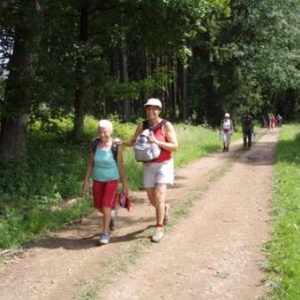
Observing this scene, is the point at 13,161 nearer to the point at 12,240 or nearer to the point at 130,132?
the point at 12,240

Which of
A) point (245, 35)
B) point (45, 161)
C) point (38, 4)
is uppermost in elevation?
point (245, 35)

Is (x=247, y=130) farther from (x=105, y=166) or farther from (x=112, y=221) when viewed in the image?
(x=105, y=166)

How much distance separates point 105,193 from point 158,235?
3.30 ft

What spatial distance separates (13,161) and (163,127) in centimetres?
472

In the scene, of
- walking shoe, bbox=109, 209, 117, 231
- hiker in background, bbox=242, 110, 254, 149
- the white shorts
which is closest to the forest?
walking shoe, bbox=109, 209, 117, 231

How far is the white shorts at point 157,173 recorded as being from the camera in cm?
770

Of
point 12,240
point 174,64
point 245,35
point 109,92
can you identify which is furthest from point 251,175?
point 174,64

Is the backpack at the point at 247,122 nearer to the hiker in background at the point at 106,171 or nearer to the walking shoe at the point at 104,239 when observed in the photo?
the hiker in background at the point at 106,171

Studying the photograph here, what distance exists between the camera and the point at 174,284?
5992 millimetres

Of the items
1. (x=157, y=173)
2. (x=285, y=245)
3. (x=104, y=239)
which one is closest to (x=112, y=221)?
(x=104, y=239)

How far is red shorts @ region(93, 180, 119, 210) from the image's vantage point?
7.70m

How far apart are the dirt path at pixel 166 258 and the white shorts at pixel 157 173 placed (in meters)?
0.88

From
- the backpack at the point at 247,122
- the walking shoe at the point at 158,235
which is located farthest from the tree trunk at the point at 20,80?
the backpack at the point at 247,122

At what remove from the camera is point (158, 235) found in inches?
304
